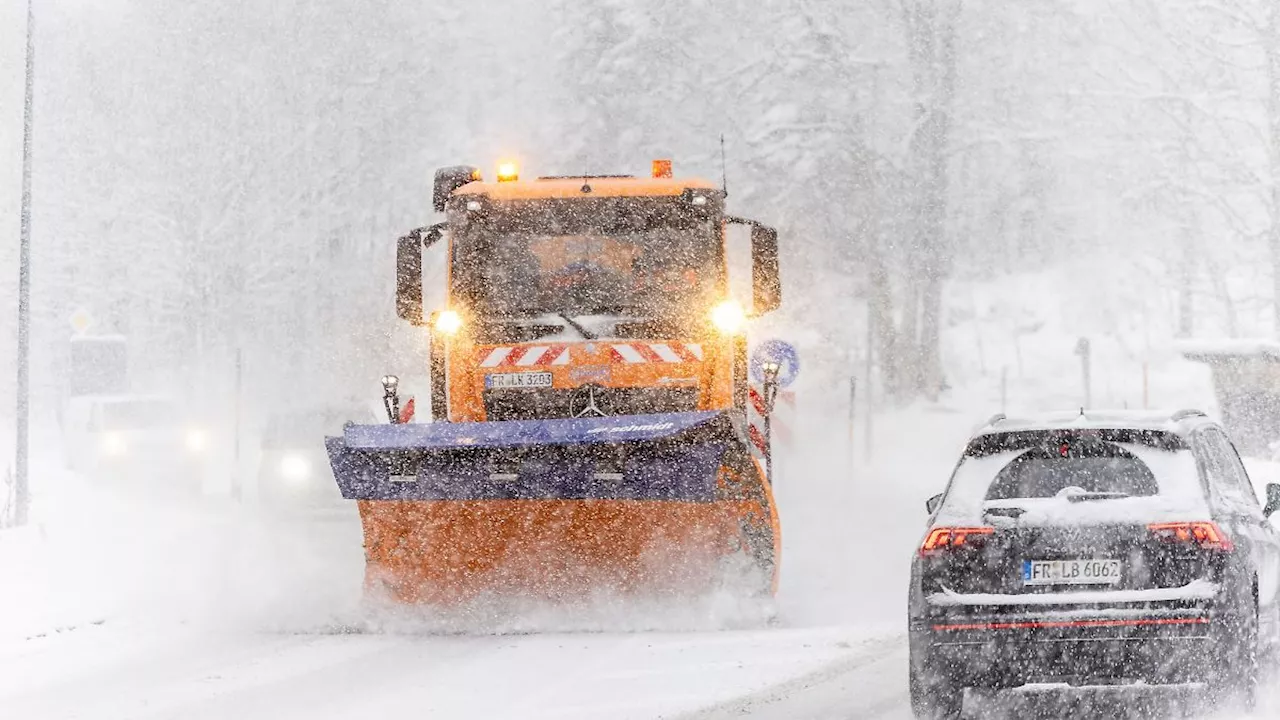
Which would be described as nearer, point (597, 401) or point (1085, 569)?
point (1085, 569)

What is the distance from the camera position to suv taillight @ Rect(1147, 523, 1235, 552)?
7434 millimetres

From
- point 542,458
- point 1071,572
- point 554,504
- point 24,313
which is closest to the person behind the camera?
point 1071,572

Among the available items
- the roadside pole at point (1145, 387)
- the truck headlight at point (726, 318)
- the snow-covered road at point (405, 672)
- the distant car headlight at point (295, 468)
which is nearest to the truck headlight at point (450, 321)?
the truck headlight at point (726, 318)

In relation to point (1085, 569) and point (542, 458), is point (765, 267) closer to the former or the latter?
point (542, 458)

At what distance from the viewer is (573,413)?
1173 centimetres

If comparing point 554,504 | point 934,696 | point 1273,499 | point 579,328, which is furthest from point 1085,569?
point 579,328

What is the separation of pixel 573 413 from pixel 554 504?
770mm

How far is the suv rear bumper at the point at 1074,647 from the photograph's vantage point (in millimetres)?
7406

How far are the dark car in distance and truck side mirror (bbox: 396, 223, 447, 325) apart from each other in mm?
4924

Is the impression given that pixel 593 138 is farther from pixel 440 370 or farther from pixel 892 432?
pixel 440 370

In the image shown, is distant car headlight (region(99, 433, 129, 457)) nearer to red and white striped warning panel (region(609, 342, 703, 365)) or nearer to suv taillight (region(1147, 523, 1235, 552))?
red and white striped warning panel (region(609, 342, 703, 365))

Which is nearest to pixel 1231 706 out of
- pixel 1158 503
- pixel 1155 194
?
pixel 1158 503

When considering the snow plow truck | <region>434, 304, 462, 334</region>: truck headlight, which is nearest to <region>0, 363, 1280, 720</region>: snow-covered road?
the snow plow truck

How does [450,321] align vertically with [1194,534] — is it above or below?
above
